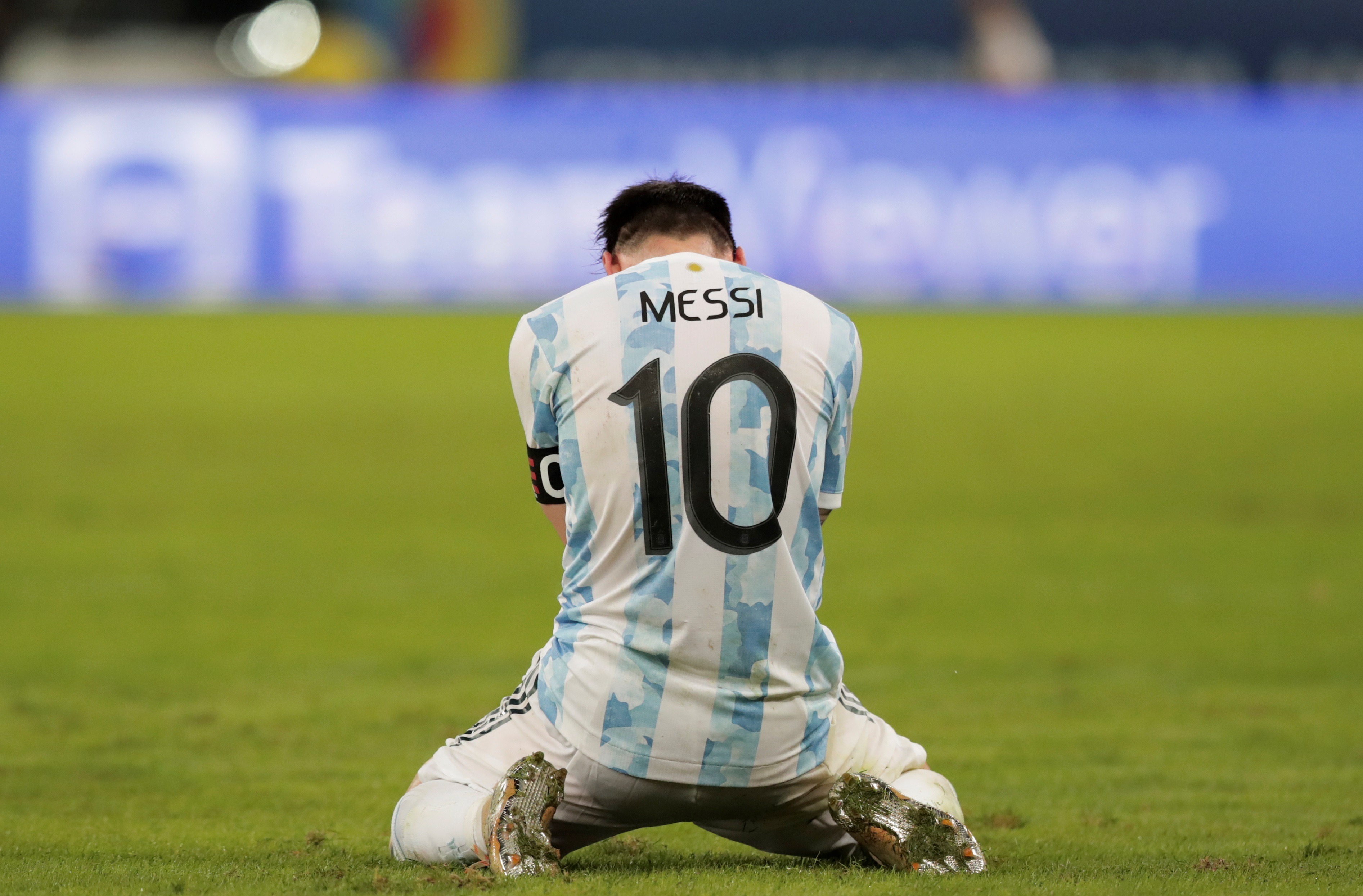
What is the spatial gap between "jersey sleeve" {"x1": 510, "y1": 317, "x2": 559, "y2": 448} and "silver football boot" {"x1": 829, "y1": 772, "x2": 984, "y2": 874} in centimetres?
99

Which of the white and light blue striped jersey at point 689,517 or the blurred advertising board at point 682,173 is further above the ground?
the blurred advertising board at point 682,173

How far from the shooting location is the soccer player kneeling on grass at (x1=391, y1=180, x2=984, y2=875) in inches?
151

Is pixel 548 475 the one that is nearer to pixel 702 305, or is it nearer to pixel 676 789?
pixel 702 305

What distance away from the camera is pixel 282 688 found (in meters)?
7.45

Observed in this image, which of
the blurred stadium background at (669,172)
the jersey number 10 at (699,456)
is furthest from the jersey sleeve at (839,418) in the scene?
the blurred stadium background at (669,172)

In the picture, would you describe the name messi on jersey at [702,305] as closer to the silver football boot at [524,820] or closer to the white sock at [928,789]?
the silver football boot at [524,820]

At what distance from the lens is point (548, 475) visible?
4.03m

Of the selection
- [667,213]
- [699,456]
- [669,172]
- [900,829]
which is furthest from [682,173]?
[900,829]

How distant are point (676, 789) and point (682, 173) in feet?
55.9

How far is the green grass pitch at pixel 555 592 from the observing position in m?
4.60

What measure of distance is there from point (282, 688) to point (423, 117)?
14517mm

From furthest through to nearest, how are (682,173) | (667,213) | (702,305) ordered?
(682,173)
(667,213)
(702,305)

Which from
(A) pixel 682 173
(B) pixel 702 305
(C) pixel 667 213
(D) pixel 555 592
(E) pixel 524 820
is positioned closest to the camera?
(E) pixel 524 820

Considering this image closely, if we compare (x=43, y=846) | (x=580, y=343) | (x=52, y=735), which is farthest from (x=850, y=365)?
(x=52, y=735)
